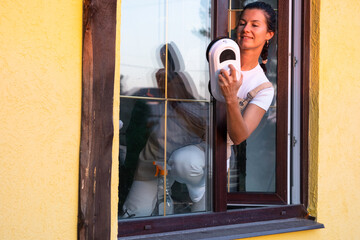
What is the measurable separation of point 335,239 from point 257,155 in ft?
2.56

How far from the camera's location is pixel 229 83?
105 inches

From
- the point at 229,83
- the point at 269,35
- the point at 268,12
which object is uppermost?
the point at 268,12

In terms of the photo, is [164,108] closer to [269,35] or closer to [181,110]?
[181,110]

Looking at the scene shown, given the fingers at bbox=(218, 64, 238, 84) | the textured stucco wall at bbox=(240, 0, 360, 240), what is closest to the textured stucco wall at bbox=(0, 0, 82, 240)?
the fingers at bbox=(218, 64, 238, 84)

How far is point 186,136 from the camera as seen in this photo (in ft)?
9.68

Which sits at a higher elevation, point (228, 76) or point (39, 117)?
point (228, 76)

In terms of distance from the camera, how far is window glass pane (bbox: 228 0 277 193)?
10.6ft

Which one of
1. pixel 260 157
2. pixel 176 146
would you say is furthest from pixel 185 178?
pixel 260 157

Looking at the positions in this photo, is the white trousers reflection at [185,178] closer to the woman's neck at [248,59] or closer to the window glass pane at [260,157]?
the window glass pane at [260,157]

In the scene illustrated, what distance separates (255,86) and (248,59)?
0.19 metres

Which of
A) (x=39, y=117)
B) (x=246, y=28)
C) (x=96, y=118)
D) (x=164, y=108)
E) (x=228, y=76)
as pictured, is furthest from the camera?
(x=246, y=28)

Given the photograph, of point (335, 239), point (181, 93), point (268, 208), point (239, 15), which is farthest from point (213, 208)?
point (239, 15)

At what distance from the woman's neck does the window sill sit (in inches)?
39.2

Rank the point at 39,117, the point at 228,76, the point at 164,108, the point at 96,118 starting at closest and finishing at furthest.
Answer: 1. the point at 39,117
2. the point at 96,118
3. the point at 228,76
4. the point at 164,108
